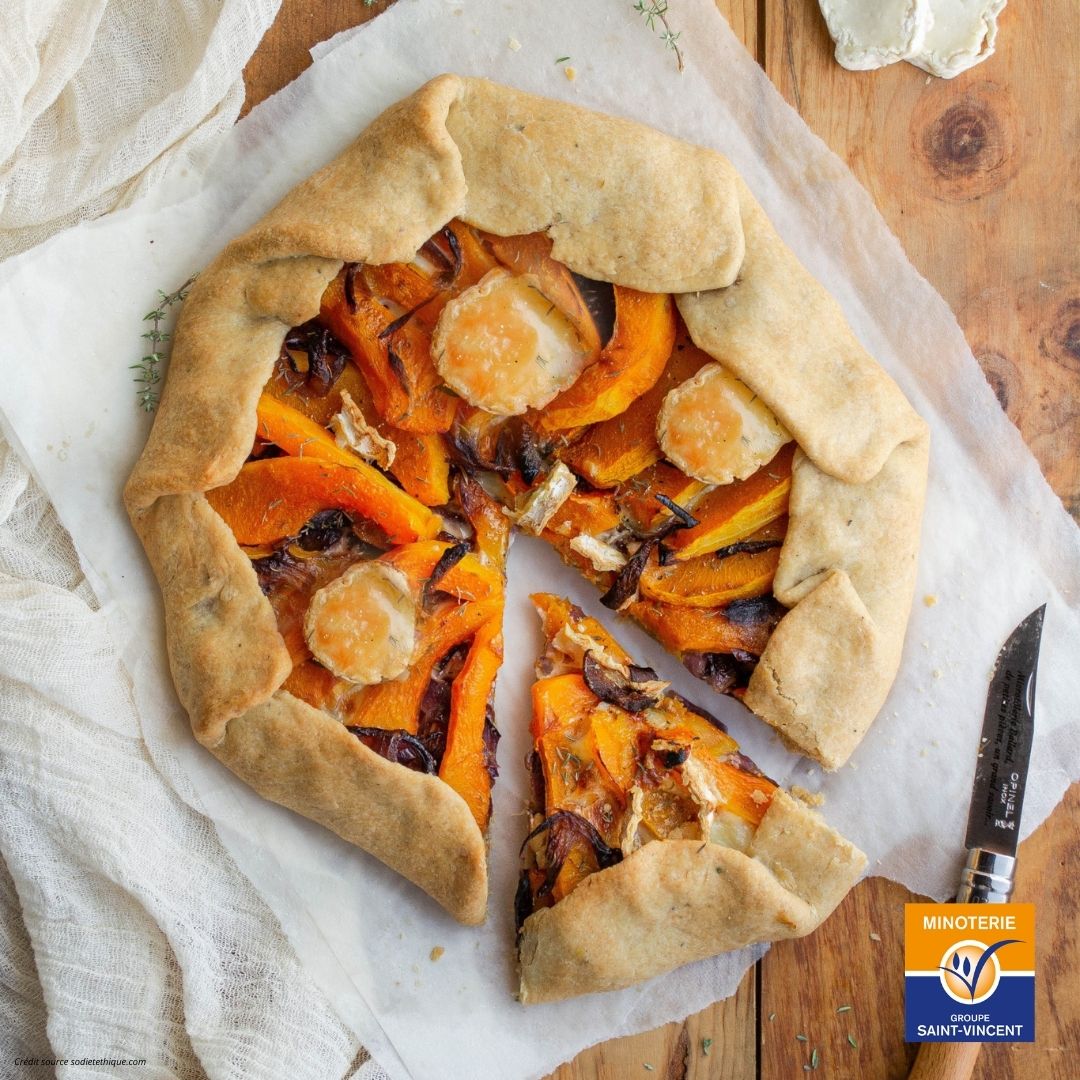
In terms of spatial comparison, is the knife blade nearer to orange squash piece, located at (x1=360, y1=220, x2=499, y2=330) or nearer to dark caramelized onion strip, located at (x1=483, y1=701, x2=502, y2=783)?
dark caramelized onion strip, located at (x1=483, y1=701, x2=502, y2=783)

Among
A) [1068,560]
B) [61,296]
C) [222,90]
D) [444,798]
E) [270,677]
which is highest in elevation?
[222,90]

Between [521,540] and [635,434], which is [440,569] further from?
[635,434]

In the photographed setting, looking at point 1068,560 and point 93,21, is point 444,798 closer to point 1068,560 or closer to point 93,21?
point 1068,560

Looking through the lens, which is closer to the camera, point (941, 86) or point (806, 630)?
point (806, 630)

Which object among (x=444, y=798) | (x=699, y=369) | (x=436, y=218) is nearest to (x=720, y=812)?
(x=444, y=798)

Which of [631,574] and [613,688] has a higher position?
[631,574]

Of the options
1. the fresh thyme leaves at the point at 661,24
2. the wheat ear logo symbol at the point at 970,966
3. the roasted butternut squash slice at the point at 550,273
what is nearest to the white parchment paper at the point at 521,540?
the fresh thyme leaves at the point at 661,24

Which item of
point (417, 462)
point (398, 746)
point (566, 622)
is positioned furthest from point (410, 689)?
point (417, 462)
